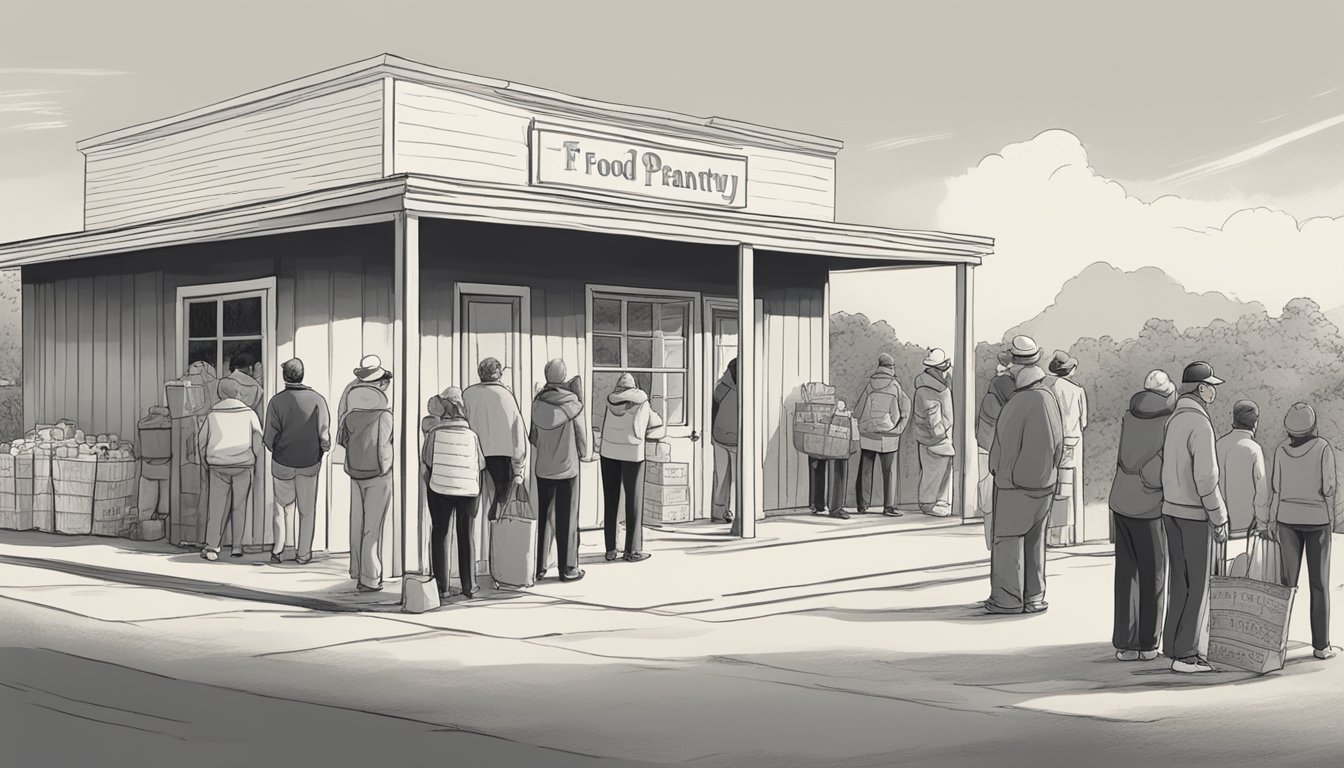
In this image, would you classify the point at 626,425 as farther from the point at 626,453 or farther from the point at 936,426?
the point at 936,426

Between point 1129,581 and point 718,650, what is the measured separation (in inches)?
102

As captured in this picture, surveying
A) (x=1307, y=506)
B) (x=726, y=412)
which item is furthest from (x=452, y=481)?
(x=1307, y=506)

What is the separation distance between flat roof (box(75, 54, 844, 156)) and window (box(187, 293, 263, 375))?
2.40m

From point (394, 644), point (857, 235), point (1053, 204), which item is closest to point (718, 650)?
point (394, 644)

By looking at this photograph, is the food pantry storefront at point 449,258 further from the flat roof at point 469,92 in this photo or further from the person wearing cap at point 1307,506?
the person wearing cap at point 1307,506

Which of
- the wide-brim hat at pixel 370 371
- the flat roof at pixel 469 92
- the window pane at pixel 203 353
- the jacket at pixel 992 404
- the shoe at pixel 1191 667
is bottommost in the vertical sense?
the shoe at pixel 1191 667

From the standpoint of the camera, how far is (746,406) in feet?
45.6

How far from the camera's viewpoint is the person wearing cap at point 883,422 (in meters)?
16.1

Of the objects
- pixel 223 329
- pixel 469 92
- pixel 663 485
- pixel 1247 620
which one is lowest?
pixel 1247 620

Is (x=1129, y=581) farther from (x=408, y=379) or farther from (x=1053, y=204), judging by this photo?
(x=1053, y=204)

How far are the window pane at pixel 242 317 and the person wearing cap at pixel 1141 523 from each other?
852 cm

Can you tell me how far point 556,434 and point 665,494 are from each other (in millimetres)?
4407

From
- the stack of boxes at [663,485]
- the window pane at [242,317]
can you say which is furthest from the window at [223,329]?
the stack of boxes at [663,485]

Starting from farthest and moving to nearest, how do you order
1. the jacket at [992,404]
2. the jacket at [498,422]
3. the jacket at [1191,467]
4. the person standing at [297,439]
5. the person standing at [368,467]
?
the jacket at [992,404]
the person standing at [297,439]
the person standing at [368,467]
the jacket at [498,422]
the jacket at [1191,467]
